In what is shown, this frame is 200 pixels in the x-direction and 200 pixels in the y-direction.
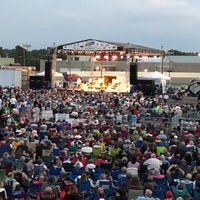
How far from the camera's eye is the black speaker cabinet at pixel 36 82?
4322 cm

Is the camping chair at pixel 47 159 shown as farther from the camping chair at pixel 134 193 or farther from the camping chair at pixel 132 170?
the camping chair at pixel 134 193

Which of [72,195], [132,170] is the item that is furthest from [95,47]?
[72,195]

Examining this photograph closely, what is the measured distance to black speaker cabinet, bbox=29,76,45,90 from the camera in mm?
43219

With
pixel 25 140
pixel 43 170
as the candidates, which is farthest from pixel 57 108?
pixel 43 170

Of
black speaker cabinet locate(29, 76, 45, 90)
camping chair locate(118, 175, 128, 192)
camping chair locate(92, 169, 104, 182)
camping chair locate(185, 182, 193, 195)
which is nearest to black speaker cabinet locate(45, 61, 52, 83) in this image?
black speaker cabinet locate(29, 76, 45, 90)

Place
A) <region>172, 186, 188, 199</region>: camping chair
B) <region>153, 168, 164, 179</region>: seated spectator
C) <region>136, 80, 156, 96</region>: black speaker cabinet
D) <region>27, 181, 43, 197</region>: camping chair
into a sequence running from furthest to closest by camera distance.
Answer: <region>136, 80, 156, 96</region>: black speaker cabinet
<region>153, 168, 164, 179</region>: seated spectator
<region>27, 181, 43, 197</region>: camping chair
<region>172, 186, 188, 199</region>: camping chair

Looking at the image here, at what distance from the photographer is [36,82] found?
43500mm

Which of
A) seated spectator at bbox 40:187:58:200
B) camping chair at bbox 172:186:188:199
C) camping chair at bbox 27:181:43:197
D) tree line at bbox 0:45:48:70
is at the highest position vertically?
tree line at bbox 0:45:48:70

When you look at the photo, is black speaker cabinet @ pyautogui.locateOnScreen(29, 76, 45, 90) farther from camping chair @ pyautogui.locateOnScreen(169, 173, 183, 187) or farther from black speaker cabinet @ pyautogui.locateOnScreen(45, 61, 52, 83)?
camping chair @ pyautogui.locateOnScreen(169, 173, 183, 187)

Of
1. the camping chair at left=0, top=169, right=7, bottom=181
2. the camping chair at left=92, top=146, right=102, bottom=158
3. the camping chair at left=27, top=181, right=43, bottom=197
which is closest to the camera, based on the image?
the camping chair at left=27, top=181, right=43, bottom=197

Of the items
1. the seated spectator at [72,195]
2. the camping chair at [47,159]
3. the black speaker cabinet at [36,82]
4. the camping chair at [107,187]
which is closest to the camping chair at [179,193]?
the camping chair at [107,187]

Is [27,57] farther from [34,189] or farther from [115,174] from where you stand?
[34,189]

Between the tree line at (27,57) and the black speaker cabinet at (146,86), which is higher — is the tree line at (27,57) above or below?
above

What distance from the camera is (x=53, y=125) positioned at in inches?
722
